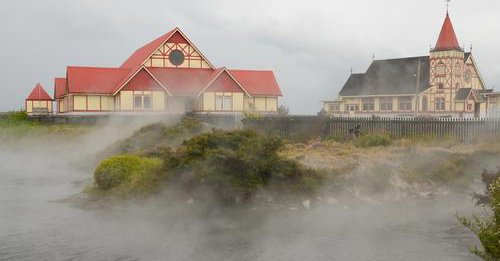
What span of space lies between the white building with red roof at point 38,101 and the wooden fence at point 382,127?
47.1m

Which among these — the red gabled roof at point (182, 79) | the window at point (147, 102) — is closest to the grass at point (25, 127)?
the window at point (147, 102)

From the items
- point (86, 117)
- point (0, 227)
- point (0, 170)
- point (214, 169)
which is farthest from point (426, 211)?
point (86, 117)

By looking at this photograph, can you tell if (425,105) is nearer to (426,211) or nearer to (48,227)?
(426,211)

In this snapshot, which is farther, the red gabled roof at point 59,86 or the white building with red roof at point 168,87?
the red gabled roof at point 59,86

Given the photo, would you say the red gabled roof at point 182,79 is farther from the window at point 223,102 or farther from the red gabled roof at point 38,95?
the red gabled roof at point 38,95

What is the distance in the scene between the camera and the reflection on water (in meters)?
15.1

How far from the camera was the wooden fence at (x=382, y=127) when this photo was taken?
29.7 meters

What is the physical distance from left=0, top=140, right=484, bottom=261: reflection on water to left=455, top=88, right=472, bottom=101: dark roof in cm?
4264

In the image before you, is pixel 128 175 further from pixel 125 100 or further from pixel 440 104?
pixel 440 104

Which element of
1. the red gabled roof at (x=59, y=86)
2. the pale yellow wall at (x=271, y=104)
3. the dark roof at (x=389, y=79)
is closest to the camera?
the pale yellow wall at (x=271, y=104)

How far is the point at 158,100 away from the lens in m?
52.9

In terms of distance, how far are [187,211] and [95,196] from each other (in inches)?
187

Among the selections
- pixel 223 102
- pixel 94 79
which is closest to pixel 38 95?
pixel 94 79

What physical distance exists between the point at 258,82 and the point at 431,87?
70.0ft
